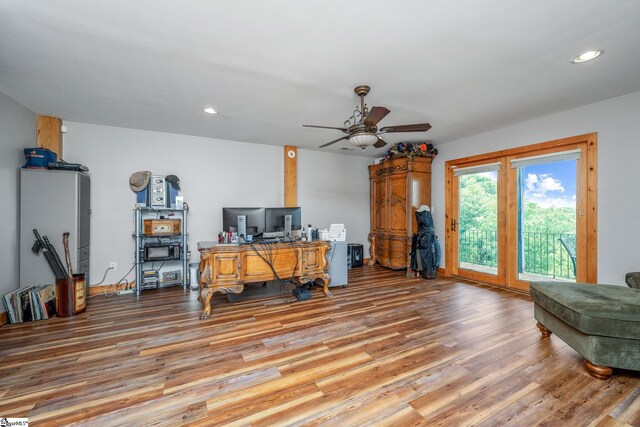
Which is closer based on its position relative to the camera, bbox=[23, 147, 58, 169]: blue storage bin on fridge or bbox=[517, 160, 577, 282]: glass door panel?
bbox=[23, 147, 58, 169]: blue storage bin on fridge

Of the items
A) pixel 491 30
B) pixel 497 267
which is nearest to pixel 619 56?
pixel 491 30

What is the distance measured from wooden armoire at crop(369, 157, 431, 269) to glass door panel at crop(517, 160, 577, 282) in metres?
1.51

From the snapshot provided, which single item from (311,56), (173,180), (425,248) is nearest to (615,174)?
(425,248)

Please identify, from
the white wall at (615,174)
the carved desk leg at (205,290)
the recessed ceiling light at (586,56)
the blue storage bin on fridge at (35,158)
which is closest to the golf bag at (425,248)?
the white wall at (615,174)

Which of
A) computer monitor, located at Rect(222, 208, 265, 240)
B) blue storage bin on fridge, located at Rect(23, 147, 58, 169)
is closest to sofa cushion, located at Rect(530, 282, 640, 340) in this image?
computer monitor, located at Rect(222, 208, 265, 240)

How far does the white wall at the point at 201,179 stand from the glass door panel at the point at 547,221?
290cm

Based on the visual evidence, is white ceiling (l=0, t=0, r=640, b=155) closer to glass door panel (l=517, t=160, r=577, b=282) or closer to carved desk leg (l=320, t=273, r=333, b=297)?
glass door panel (l=517, t=160, r=577, b=282)

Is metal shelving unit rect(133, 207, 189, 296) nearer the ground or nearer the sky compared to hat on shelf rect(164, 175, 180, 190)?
nearer the ground

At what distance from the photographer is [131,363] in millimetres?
2014

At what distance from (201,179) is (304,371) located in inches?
142

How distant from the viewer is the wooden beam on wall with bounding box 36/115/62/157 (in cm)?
341

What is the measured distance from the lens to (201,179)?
4.43m

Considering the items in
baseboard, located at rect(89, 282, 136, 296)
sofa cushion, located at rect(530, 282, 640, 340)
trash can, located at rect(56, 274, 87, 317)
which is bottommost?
baseboard, located at rect(89, 282, 136, 296)

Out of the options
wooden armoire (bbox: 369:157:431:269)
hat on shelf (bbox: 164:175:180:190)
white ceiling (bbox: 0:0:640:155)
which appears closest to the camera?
white ceiling (bbox: 0:0:640:155)
